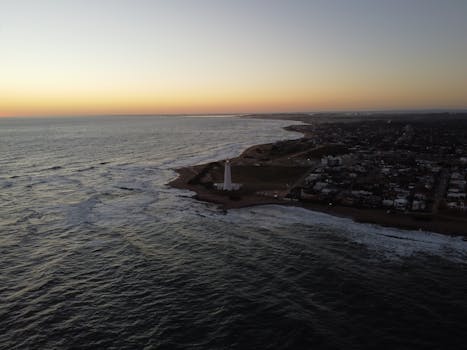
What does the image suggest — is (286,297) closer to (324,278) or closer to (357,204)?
(324,278)

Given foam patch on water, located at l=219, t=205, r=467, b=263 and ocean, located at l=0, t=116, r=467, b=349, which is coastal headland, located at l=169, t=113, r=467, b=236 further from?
ocean, located at l=0, t=116, r=467, b=349

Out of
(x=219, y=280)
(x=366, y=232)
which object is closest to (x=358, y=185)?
(x=366, y=232)

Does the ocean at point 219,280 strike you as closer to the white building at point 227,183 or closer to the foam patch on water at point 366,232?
the foam patch on water at point 366,232

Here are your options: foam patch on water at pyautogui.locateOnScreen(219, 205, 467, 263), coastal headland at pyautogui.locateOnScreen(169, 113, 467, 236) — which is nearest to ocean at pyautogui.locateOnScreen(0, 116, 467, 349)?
foam patch on water at pyautogui.locateOnScreen(219, 205, 467, 263)

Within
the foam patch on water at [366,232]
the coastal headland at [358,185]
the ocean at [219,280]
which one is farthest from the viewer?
the coastal headland at [358,185]

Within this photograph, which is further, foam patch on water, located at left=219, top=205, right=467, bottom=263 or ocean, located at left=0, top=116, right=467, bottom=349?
foam patch on water, located at left=219, top=205, right=467, bottom=263

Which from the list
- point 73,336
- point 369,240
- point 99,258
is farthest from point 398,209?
point 73,336

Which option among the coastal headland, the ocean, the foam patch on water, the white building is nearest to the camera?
the ocean

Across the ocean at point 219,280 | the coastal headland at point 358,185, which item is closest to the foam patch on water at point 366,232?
the ocean at point 219,280

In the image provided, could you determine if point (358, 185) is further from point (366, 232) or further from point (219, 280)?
point (219, 280)
